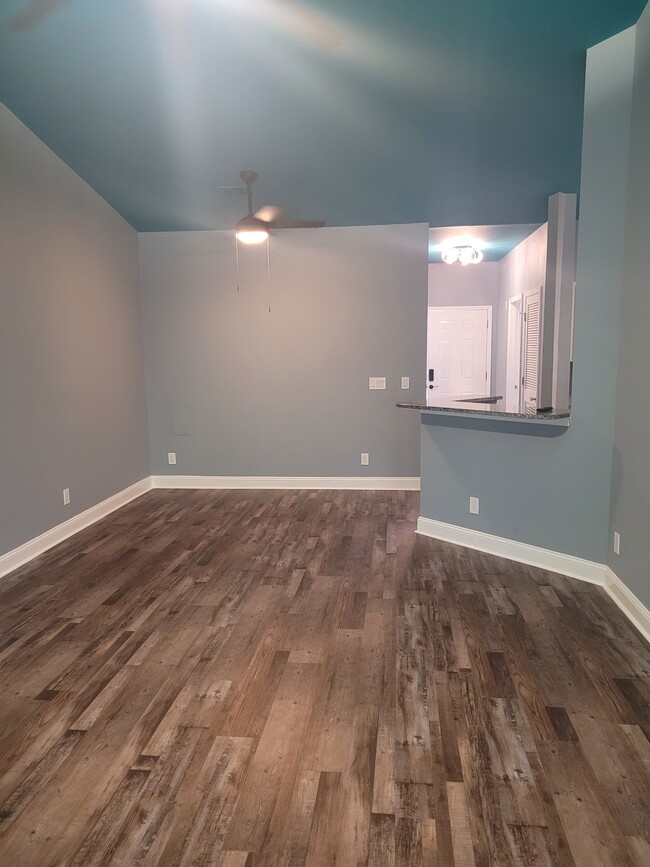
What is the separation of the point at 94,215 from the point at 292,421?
254cm

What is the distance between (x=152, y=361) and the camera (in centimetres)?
580

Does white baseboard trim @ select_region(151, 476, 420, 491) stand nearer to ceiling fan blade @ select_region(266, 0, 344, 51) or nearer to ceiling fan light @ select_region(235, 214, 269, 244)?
ceiling fan light @ select_region(235, 214, 269, 244)

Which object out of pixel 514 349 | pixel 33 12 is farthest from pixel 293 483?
pixel 33 12

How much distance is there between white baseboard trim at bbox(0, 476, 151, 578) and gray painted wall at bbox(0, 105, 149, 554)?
0.20ft

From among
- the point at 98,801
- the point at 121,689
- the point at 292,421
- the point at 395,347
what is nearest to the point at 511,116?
the point at 395,347

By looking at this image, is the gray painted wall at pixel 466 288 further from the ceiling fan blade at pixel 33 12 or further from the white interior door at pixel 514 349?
the ceiling fan blade at pixel 33 12

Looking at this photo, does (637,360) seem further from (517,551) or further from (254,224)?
(254,224)

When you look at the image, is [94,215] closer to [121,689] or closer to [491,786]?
[121,689]

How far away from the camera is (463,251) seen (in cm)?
652

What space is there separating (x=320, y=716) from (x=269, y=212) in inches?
164

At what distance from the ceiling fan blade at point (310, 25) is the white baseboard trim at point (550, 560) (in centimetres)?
310

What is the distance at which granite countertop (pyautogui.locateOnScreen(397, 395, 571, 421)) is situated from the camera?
3352mm

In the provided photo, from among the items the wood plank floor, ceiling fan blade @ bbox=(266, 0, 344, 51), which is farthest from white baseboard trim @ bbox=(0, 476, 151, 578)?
ceiling fan blade @ bbox=(266, 0, 344, 51)

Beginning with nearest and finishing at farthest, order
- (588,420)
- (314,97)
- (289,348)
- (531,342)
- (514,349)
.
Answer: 1. (588,420)
2. (314,97)
3. (289,348)
4. (531,342)
5. (514,349)
